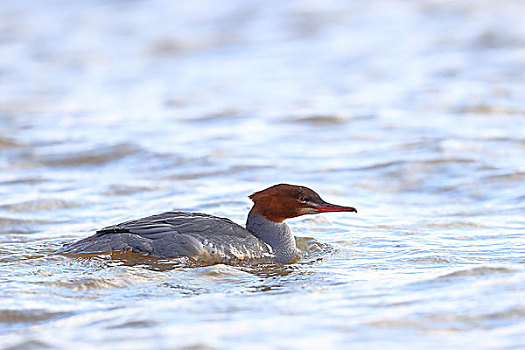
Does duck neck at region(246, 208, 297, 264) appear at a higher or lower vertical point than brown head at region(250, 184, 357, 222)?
lower

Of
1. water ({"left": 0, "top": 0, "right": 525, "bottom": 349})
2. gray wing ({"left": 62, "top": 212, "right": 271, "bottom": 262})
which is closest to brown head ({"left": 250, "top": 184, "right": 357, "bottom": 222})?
gray wing ({"left": 62, "top": 212, "right": 271, "bottom": 262})

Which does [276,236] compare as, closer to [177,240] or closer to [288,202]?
[288,202]

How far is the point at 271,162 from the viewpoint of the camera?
1269 centimetres

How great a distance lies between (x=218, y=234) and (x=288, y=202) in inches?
29.5

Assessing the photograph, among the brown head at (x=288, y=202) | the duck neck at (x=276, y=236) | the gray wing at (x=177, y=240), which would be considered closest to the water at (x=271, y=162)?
the gray wing at (x=177, y=240)

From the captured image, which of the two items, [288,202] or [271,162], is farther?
[271,162]

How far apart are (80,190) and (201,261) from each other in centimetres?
395

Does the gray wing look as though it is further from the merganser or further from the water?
the water

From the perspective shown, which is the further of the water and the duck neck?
the duck neck

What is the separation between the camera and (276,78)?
62.8ft

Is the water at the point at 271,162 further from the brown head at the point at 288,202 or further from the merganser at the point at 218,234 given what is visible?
the brown head at the point at 288,202

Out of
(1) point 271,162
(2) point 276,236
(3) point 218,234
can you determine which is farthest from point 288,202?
(1) point 271,162

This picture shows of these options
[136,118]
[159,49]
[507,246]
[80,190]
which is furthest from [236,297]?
[159,49]

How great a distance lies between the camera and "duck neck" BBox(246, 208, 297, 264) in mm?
8430
